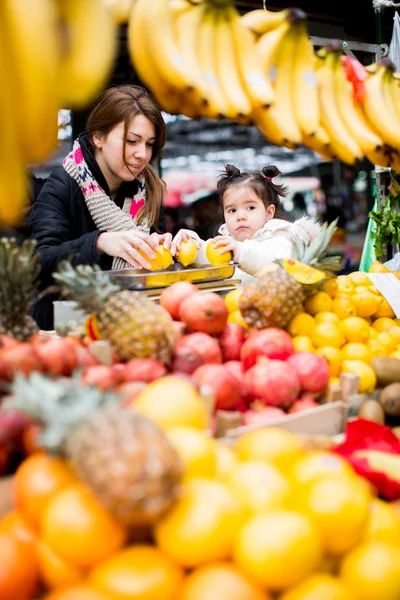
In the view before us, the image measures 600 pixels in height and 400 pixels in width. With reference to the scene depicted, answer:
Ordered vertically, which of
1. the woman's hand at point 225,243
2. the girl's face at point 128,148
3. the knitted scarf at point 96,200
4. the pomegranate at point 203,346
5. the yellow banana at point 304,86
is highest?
the yellow banana at point 304,86

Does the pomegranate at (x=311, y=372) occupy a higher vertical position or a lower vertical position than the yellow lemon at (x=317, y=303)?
lower

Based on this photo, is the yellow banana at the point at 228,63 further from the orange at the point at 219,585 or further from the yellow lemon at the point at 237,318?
the orange at the point at 219,585

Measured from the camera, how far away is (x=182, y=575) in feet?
3.70

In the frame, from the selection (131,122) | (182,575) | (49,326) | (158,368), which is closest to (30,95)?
(158,368)

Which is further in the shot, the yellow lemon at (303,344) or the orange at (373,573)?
the yellow lemon at (303,344)

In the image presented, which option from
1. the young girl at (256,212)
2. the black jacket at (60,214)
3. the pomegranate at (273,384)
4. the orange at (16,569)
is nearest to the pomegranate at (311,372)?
the pomegranate at (273,384)

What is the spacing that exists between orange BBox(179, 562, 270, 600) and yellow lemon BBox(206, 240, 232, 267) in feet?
6.27

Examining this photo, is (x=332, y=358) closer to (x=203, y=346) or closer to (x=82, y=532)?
(x=203, y=346)

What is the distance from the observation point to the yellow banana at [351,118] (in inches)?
92.7

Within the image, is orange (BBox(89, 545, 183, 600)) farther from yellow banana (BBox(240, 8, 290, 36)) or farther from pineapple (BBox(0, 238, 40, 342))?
yellow banana (BBox(240, 8, 290, 36))

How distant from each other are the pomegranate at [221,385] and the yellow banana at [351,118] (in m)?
1.14

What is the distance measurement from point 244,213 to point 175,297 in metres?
1.79

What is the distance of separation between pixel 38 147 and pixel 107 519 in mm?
783

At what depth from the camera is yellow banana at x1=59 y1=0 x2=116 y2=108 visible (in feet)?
4.52
